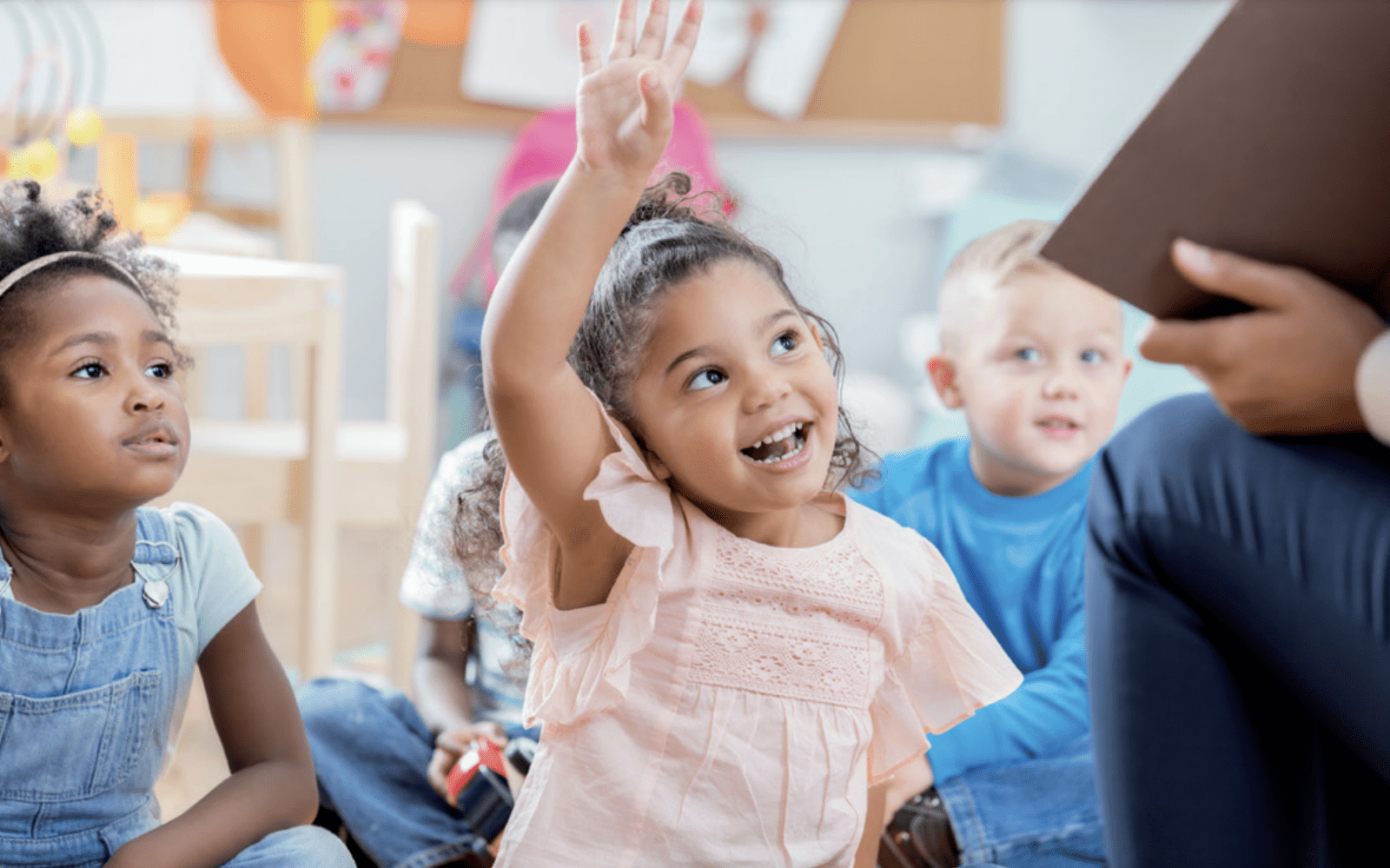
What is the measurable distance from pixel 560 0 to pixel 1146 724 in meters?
2.87

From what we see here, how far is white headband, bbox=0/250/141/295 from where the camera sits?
839 mm

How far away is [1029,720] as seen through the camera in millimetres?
1073

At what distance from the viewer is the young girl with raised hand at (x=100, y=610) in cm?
82

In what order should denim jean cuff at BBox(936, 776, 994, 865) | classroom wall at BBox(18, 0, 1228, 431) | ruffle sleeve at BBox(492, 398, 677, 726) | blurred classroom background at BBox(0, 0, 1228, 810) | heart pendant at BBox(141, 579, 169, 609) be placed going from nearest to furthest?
ruffle sleeve at BBox(492, 398, 677, 726)
heart pendant at BBox(141, 579, 169, 609)
denim jean cuff at BBox(936, 776, 994, 865)
blurred classroom background at BBox(0, 0, 1228, 810)
classroom wall at BBox(18, 0, 1228, 431)

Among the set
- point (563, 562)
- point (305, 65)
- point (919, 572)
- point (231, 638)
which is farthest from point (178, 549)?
point (305, 65)

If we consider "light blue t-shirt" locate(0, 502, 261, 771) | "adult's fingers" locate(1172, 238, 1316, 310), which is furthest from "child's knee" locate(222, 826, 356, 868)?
"adult's fingers" locate(1172, 238, 1316, 310)

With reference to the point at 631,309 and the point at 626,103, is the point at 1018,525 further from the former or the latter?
the point at 626,103

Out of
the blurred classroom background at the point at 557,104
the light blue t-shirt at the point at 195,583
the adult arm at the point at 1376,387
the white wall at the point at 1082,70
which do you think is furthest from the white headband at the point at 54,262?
the white wall at the point at 1082,70

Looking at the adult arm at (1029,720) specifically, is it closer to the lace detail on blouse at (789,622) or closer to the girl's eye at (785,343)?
the lace detail on blouse at (789,622)

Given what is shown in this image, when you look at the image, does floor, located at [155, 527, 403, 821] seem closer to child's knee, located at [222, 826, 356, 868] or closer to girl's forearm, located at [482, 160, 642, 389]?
child's knee, located at [222, 826, 356, 868]

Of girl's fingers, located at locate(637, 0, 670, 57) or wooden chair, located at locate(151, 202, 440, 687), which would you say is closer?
girl's fingers, located at locate(637, 0, 670, 57)

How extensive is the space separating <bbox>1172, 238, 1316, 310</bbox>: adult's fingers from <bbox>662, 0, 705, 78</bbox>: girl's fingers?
282mm

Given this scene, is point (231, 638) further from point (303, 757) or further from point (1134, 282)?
point (1134, 282)

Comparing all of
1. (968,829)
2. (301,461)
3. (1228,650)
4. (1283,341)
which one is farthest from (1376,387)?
(301,461)
